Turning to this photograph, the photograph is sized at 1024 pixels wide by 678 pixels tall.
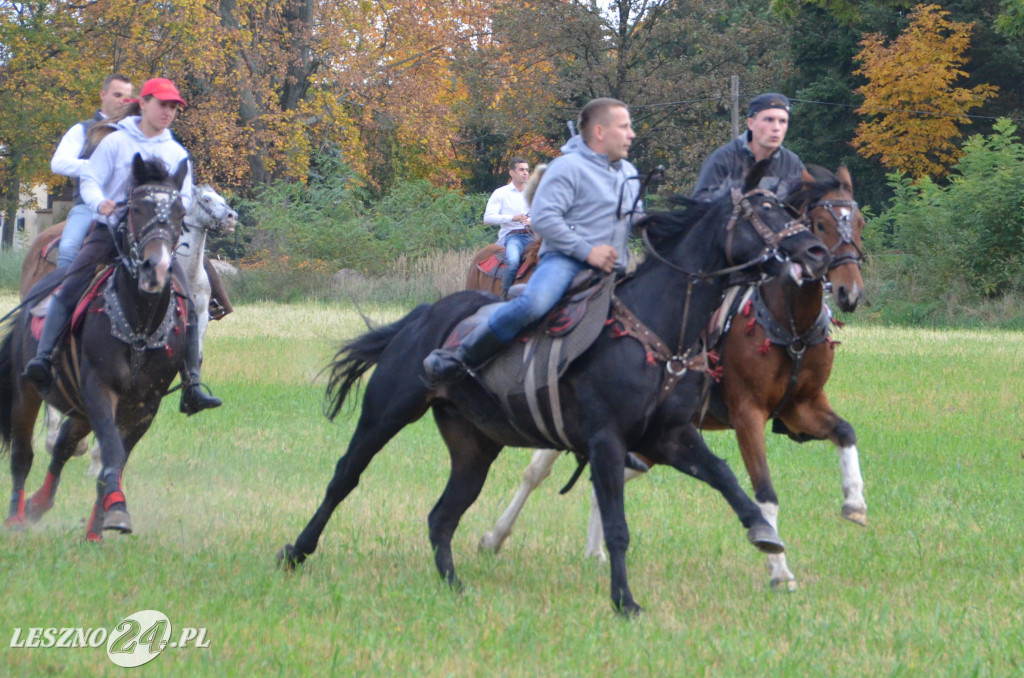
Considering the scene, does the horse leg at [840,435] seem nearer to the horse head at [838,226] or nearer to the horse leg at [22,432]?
the horse head at [838,226]

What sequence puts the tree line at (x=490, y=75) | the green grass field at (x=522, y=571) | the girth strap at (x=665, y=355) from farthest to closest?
the tree line at (x=490, y=75)
the girth strap at (x=665, y=355)
the green grass field at (x=522, y=571)

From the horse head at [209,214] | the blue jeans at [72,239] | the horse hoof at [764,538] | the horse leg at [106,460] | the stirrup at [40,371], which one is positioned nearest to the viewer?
the horse hoof at [764,538]

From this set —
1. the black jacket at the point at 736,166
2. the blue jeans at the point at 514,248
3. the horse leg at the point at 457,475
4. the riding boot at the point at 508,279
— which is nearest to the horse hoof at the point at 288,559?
the horse leg at the point at 457,475

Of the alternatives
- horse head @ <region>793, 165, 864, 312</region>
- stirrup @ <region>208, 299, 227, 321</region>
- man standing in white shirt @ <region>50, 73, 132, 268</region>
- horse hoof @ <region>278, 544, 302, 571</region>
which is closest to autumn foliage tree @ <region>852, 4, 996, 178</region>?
stirrup @ <region>208, 299, 227, 321</region>

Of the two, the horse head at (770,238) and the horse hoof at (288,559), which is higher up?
the horse head at (770,238)

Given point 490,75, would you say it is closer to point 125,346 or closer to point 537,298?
point 125,346

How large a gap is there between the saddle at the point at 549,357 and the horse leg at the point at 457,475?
0.58 metres

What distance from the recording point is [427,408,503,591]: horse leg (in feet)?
22.9

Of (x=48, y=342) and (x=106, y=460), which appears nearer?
(x=106, y=460)

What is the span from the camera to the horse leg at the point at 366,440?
6.90m

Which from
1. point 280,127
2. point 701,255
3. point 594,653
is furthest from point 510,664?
point 280,127

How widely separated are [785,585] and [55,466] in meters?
4.78

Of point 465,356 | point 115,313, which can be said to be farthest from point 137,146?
point 465,356

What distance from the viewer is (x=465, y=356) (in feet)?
21.4
